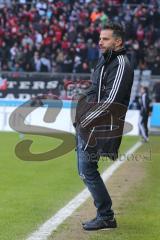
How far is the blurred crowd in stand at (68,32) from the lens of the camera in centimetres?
2995

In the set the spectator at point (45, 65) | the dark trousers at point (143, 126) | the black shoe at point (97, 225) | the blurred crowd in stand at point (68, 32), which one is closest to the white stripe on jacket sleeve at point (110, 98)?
the black shoe at point (97, 225)

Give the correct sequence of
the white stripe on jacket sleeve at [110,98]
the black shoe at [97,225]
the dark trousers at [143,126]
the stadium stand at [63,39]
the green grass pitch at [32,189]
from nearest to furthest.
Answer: the white stripe on jacket sleeve at [110,98], the black shoe at [97,225], the green grass pitch at [32,189], the dark trousers at [143,126], the stadium stand at [63,39]

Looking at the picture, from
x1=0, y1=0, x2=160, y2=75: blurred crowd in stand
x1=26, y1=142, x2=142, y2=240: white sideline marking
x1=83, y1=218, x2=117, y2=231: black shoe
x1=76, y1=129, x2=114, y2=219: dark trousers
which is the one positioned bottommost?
x1=0, y1=0, x2=160, y2=75: blurred crowd in stand

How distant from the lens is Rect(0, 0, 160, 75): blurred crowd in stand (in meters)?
30.0

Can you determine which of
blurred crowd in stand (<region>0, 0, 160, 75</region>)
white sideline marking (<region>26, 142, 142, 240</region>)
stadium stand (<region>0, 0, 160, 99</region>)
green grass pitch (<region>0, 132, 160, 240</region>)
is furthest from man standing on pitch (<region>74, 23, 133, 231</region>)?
blurred crowd in stand (<region>0, 0, 160, 75</region>)

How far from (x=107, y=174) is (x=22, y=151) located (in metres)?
5.36

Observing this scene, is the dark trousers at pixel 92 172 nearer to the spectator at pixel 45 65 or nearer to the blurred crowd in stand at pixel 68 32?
the blurred crowd in stand at pixel 68 32

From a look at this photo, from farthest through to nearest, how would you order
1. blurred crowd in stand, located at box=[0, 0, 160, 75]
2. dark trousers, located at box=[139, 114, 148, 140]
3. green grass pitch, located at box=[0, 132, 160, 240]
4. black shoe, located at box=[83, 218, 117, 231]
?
blurred crowd in stand, located at box=[0, 0, 160, 75] → dark trousers, located at box=[139, 114, 148, 140] → green grass pitch, located at box=[0, 132, 160, 240] → black shoe, located at box=[83, 218, 117, 231]

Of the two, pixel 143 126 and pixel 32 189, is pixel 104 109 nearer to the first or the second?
pixel 32 189

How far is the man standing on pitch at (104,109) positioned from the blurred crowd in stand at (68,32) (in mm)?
21481

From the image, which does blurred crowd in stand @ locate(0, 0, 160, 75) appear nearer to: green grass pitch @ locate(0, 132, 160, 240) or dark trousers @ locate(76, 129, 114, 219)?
green grass pitch @ locate(0, 132, 160, 240)

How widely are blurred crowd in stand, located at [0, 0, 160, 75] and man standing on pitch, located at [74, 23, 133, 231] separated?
21.5 meters

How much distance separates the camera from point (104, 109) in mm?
6852

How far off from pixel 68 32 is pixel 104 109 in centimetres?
2570
